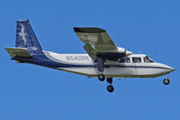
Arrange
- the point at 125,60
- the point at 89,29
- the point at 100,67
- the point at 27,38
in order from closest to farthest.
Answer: the point at 89,29 → the point at 100,67 → the point at 125,60 → the point at 27,38

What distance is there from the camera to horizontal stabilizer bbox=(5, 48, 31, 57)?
101 ft

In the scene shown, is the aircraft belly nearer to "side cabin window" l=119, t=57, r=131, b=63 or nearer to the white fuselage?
the white fuselage

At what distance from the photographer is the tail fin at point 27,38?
32125 mm

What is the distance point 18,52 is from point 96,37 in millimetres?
6981

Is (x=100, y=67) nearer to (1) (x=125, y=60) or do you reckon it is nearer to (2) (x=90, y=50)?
(2) (x=90, y=50)

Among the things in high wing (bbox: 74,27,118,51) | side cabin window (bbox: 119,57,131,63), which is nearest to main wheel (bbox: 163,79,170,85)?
side cabin window (bbox: 119,57,131,63)

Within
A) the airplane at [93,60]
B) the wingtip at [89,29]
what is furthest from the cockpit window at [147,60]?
the wingtip at [89,29]

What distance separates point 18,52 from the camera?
3098 centimetres

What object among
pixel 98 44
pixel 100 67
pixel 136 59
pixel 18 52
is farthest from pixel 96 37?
pixel 18 52

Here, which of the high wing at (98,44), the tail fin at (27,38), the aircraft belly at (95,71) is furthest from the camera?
the tail fin at (27,38)

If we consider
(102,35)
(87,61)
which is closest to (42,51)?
(87,61)

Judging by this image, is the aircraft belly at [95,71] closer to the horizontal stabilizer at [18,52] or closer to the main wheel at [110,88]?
the main wheel at [110,88]

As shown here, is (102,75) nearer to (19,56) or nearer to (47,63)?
(47,63)

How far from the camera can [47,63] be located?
3164 cm
